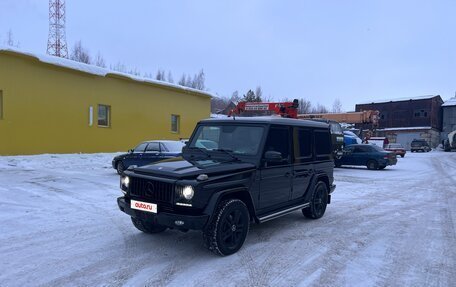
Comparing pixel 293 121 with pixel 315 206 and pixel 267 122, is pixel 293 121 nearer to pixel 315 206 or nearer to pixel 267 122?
pixel 267 122

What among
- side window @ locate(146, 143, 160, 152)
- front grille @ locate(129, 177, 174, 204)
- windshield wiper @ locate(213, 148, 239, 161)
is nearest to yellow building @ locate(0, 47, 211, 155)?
side window @ locate(146, 143, 160, 152)

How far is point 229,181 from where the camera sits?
5.32 metres

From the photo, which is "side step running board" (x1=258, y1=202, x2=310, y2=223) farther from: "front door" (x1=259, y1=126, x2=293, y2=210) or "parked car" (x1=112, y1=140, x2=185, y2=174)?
"parked car" (x1=112, y1=140, x2=185, y2=174)

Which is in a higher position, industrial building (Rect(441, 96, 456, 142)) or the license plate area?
industrial building (Rect(441, 96, 456, 142))

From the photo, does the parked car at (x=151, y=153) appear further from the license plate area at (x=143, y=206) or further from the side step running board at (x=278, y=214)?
the license plate area at (x=143, y=206)

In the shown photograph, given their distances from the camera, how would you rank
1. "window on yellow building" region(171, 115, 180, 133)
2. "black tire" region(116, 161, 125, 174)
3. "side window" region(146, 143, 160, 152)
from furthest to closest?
1. "window on yellow building" region(171, 115, 180, 133)
2. "black tire" region(116, 161, 125, 174)
3. "side window" region(146, 143, 160, 152)

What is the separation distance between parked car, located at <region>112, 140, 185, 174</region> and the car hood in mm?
8002

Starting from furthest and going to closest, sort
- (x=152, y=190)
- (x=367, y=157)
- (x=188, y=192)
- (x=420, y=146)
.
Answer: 1. (x=420, y=146)
2. (x=367, y=157)
3. (x=152, y=190)
4. (x=188, y=192)

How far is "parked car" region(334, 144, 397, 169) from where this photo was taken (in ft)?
69.4

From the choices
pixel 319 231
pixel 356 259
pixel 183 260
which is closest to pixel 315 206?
pixel 319 231

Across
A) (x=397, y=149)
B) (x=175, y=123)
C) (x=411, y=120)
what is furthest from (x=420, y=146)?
(x=175, y=123)

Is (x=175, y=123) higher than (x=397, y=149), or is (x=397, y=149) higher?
(x=175, y=123)

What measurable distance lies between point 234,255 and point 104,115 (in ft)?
62.0

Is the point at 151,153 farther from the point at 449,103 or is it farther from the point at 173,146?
the point at 449,103
